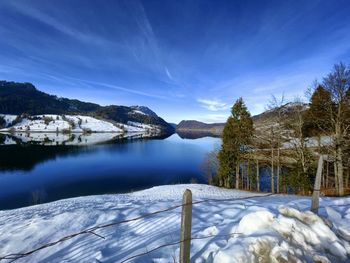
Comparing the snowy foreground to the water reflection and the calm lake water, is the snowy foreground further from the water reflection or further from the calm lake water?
the water reflection

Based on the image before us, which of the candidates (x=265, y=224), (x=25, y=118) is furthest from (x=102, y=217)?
(x=25, y=118)

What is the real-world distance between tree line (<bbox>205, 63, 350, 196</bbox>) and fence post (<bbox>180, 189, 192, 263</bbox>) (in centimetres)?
1642

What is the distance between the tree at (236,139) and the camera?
2820 centimetres

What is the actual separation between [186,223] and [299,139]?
21428 millimetres

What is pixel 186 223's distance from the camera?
3.03 metres

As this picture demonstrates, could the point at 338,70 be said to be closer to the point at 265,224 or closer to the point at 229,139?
the point at 229,139

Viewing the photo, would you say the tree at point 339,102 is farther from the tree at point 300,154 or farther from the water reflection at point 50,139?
the water reflection at point 50,139

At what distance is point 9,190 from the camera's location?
26469mm

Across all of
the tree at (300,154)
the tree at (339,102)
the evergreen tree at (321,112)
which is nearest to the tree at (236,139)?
the tree at (300,154)

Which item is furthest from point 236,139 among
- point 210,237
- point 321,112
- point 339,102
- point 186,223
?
point 186,223

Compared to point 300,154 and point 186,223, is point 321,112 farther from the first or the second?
point 186,223

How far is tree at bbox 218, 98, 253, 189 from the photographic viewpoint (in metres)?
28.2

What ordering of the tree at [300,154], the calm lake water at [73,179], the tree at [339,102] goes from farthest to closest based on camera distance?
the calm lake water at [73,179] < the tree at [300,154] < the tree at [339,102]

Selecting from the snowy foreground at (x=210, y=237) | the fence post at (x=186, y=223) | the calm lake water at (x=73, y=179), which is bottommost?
the calm lake water at (x=73, y=179)
